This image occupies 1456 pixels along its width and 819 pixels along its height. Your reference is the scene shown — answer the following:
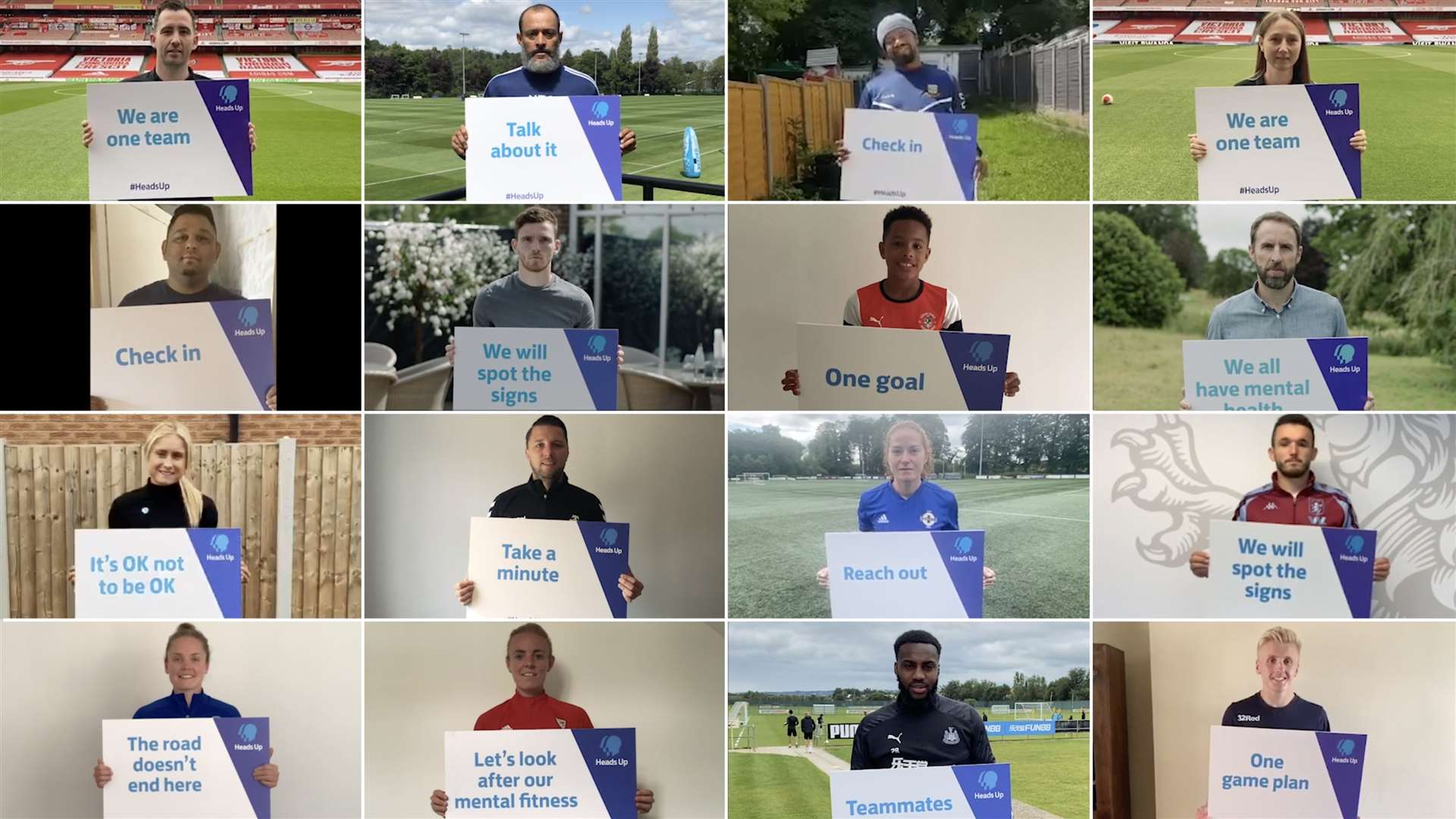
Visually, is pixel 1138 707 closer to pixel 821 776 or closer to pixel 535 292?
pixel 821 776

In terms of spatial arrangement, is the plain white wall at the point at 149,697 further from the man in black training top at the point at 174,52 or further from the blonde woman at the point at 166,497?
the man in black training top at the point at 174,52

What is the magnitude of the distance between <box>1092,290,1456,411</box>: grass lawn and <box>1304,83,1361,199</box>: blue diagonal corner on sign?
467mm

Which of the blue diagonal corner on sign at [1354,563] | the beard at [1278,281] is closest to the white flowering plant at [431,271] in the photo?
the beard at [1278,281]

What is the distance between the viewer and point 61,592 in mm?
2988

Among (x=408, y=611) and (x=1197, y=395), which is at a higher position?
(x=1197, y=395)

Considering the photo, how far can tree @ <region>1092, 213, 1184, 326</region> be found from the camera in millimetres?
3094

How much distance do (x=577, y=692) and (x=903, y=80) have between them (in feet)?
6.27

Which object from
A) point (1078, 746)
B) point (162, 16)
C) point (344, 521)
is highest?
point (162, 16)

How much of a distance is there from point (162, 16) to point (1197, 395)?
9.91ft

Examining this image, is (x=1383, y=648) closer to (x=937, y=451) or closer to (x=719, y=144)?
(x=937, y=451)

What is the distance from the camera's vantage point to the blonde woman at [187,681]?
9.90 ft

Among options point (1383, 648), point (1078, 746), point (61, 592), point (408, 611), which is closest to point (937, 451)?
point (1078, 746)

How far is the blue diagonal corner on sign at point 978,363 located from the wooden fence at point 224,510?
5.41ft

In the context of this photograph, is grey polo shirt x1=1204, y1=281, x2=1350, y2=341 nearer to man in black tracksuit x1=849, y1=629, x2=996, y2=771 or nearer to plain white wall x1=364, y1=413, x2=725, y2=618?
man in black tracksuit x1=849, y1=629, x2=996, y2=771
